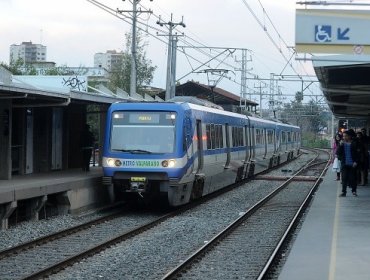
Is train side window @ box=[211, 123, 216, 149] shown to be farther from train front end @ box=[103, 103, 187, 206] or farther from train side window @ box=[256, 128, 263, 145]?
train side window @ box=[256, 128, 263, 145]

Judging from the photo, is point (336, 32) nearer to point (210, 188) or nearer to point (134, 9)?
point (210, 188)

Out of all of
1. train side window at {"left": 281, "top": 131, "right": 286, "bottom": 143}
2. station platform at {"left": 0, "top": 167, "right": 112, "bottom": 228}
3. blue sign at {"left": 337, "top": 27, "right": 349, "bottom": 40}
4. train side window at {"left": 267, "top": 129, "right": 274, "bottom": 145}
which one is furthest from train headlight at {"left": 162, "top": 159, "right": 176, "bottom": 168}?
train side window at {"left": 281, "top": 131, "right": 286, "bottom": 143}

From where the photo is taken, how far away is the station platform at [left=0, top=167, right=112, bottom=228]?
1257 centimetres

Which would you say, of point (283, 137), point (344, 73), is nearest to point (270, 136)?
point (283, 137)

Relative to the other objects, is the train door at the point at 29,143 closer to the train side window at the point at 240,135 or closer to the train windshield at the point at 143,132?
the train windshield at the point at 143,132

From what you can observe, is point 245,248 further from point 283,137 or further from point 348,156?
point 283,137

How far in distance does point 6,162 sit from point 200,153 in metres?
4.90

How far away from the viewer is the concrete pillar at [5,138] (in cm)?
1572

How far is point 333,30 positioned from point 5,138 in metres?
8.62

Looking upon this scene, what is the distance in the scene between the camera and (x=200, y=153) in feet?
54.4

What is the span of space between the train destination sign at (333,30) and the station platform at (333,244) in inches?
129

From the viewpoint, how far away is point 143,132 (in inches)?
594

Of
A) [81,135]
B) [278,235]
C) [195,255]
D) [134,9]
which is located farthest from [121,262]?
[134,9]

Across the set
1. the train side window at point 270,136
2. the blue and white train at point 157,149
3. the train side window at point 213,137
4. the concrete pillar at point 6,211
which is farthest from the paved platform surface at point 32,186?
the train side window at point 270,136
